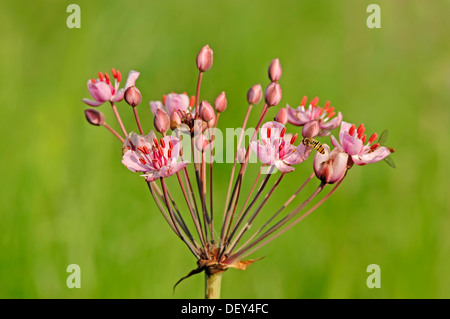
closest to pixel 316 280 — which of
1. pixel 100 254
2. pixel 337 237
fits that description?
pixel 337 237

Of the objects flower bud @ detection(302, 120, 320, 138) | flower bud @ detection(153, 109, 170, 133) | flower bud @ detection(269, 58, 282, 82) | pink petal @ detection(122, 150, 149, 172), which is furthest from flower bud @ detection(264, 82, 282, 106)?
pink petal @ detection(122, 150, 149, 172)

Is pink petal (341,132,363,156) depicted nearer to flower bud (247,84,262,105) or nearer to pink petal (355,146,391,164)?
pink petal (355,146,391,164)

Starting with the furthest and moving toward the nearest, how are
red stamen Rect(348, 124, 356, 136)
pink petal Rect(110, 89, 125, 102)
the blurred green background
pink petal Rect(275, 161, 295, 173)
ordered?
1. the blurred green background
2. pink petal Rect(110, 89, 125, 102)
3. red stamen Rect(348, 124, 356, 136)
4. pink petal Rect(275, 161, 295, 173)

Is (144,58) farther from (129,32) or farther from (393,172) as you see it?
(393,172)

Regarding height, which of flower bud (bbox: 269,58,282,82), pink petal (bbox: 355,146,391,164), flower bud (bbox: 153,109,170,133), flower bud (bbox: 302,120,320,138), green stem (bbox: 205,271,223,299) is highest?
flower bud (bbox: 269,58,282,82)

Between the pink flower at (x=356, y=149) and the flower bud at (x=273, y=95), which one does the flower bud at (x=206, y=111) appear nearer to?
the flower bud at (x=273, y=95)

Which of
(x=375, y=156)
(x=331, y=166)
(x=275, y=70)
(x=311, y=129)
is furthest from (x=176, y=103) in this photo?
(x=375, y=156)
